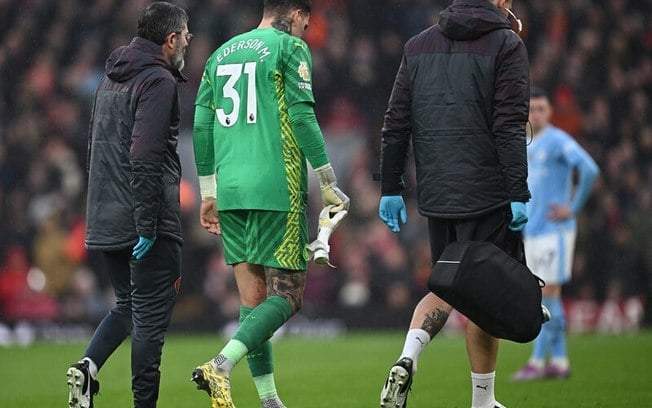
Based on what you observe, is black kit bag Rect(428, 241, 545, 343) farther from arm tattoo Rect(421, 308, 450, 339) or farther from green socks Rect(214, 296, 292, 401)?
green socks Rect(214, 296, 292, 401)

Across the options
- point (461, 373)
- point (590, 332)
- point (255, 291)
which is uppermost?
point (255, 291)

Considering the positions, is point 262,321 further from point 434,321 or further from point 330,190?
point 434,321

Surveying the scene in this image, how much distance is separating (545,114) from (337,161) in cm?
827

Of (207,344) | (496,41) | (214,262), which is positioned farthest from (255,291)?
(214,262)

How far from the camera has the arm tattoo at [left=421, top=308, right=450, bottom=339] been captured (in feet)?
23.5

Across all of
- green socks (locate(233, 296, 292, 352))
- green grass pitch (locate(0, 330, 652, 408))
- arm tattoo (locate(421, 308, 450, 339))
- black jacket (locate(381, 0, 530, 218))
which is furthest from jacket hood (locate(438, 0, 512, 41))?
green grass pitch (locate(0, 330, 652, 408))

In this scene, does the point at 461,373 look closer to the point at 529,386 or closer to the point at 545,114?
the point at 529,386

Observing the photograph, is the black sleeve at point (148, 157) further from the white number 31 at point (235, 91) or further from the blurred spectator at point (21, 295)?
the blurred spectator at point (21, 295)

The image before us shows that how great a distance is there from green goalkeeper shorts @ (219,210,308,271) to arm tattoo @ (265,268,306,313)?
46 millimetres

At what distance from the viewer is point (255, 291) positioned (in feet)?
24.4

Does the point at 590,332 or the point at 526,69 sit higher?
the point at 526,69

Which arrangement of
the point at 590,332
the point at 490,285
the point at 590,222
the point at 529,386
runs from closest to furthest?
the point at 490,285 < the point at 529,386 < the point at 590,332 < the point at 590,222

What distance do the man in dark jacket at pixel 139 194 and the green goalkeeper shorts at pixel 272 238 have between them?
42 centimetres

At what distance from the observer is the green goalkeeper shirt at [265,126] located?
7242 millimetres
